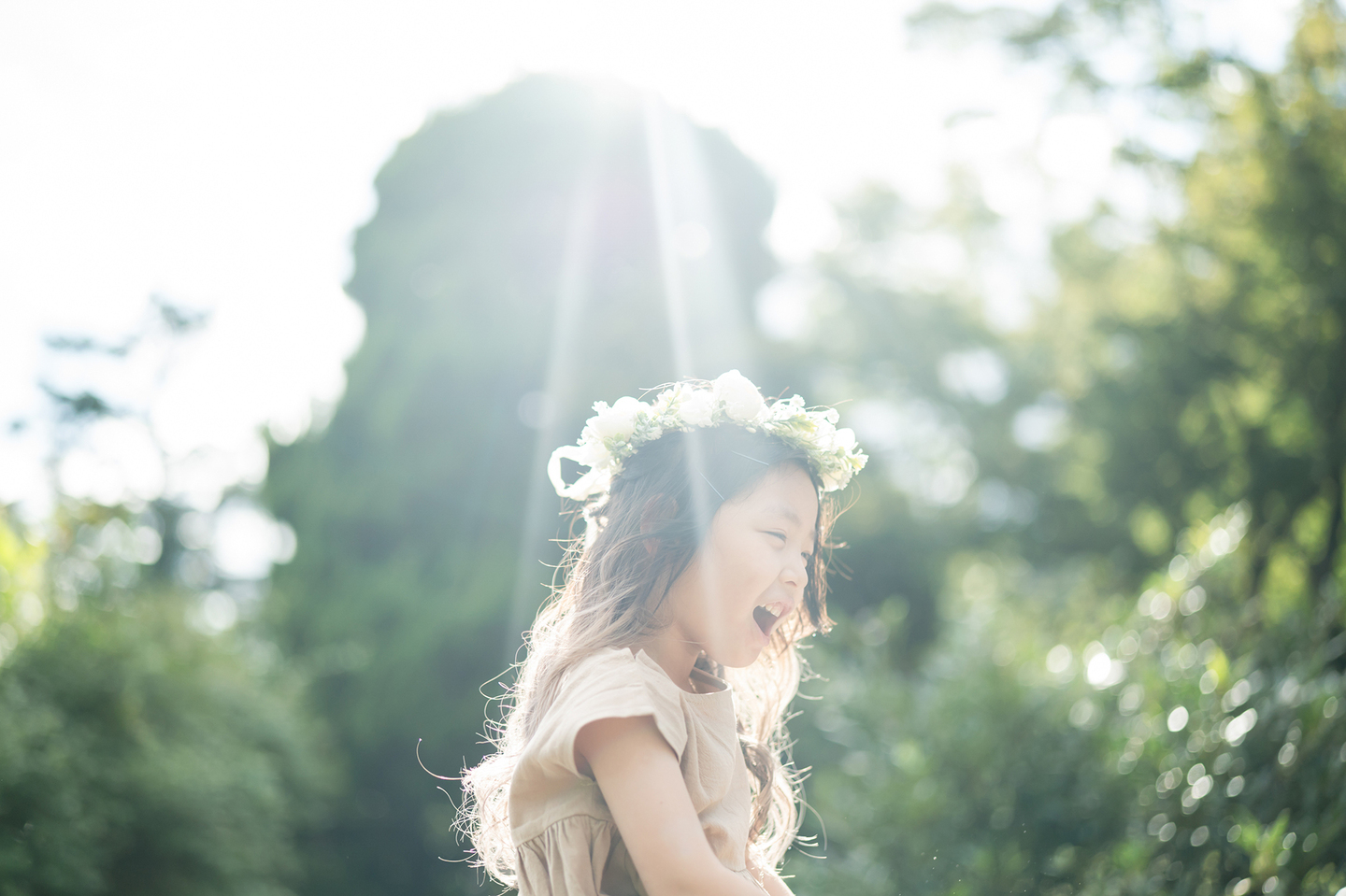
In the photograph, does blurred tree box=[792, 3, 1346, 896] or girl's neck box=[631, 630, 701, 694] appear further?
blurred tree box=[792, 3, 1346, 896]

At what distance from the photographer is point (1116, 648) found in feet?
15.8

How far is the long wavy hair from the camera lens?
5.62ft

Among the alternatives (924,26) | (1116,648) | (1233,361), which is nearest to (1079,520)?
(1233,361)

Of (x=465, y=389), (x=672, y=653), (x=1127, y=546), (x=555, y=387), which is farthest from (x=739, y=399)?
(x=1127, y=546)

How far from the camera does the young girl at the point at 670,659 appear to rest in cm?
138

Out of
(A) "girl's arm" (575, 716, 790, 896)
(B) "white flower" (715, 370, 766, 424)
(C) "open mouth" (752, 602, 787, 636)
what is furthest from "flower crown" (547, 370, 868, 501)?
(A) "girl's arm" (575, 716, 790, 896)

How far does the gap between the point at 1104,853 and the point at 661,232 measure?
10159 millimetres

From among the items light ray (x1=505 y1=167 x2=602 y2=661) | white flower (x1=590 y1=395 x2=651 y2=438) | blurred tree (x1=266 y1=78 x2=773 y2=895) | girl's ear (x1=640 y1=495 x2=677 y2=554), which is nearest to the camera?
girl's ear (x1=640 y1=495 x2=677 y2=554)

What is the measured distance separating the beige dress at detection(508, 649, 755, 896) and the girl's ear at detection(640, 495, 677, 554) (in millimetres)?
246

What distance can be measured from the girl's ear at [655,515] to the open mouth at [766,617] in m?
0.22

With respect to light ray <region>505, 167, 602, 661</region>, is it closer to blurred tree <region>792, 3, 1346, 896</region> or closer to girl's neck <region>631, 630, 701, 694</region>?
blurred tree <region>792, 3, 1346, 896</region>

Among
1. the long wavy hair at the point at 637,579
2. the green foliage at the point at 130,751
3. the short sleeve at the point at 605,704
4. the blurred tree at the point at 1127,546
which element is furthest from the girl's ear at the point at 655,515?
the green foliage at the point at 130,751

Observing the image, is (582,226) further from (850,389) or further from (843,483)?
(843,483)

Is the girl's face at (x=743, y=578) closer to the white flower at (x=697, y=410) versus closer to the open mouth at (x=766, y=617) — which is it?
the open mouth at (x=766, y=617)
